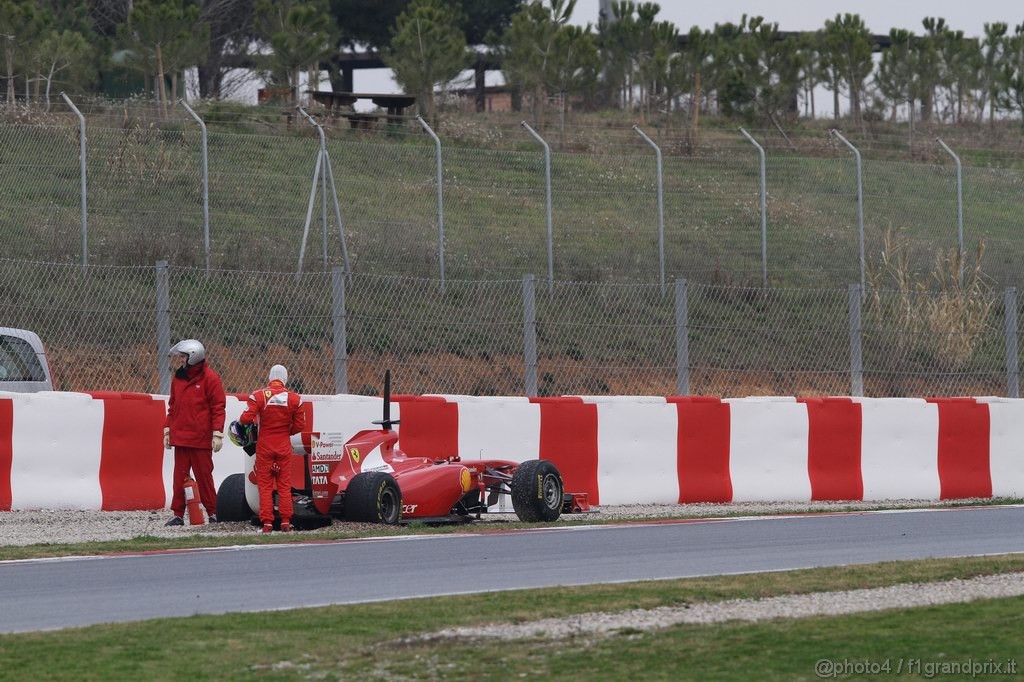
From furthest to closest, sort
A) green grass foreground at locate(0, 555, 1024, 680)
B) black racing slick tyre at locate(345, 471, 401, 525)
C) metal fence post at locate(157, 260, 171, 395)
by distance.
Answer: metal fence post at locate(157, 260, 171, 395), black racing slick tyre at locate(345, 471, 401, 525), green grass foreground at locate(0, 555, 1024, 680)

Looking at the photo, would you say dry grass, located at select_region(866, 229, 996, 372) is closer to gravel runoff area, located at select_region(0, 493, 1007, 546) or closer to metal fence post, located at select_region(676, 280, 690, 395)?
metal fence post, located at select_region(676, 280, 690, 395)

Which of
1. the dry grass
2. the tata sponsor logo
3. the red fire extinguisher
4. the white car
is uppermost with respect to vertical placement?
the dry grass

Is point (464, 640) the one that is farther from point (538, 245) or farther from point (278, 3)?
point (278, 3)

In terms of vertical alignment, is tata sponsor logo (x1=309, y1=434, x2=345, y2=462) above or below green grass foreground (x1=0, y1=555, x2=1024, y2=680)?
above

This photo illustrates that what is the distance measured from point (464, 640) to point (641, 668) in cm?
85

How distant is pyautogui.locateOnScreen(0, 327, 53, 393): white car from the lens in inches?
592

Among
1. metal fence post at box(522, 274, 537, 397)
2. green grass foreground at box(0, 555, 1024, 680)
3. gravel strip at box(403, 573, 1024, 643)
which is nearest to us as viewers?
green grass foreground at box(0, 555, 1024, 680)

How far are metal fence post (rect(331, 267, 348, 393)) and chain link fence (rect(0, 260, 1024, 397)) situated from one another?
1.43 metres

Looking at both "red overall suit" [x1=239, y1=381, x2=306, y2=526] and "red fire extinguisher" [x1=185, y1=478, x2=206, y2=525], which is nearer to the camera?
"red overall suit" [x1=239, y1=381, x2=306, y2=526]

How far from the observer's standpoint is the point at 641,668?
21.1ft

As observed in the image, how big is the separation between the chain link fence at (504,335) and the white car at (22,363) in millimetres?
1262

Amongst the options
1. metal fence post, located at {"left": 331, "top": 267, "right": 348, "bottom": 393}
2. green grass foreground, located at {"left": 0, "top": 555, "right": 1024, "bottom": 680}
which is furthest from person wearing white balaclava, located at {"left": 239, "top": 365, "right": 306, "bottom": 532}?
green grass foreground, located at {"left": 0, "top": 555, "right": 1024, "bottom": 680}

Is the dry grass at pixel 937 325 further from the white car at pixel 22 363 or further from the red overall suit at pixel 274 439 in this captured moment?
the white car at pixel 22 363

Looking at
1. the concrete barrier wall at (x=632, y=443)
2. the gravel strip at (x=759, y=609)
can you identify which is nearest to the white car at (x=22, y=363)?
the concrete barrier wall at (x=632, y=443)
